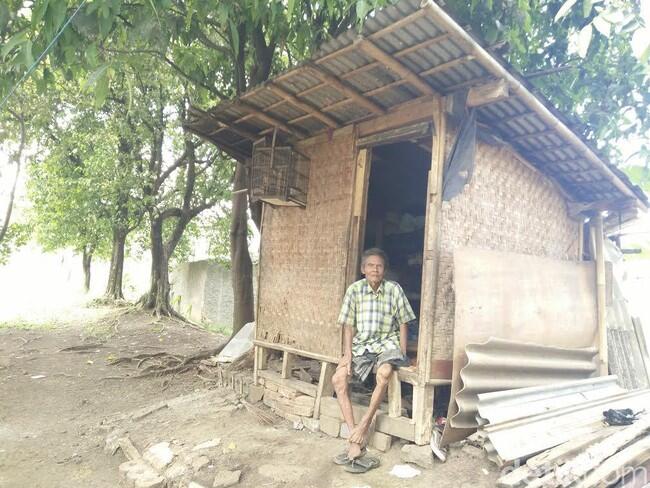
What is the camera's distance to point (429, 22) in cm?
303

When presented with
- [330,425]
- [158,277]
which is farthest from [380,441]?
[158,277]

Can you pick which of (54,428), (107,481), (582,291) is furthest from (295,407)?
(582,291)

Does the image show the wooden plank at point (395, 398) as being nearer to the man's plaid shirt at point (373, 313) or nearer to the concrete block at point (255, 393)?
the man's plaid shirt at point (373, 313)

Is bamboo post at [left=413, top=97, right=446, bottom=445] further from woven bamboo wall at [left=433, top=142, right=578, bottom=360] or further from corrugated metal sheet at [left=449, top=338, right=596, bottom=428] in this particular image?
corrugated metal sheet at [left=449, top=338, right=596, bottom=428]

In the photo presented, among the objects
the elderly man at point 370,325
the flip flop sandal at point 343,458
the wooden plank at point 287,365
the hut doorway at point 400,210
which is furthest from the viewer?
the hut doorway at point 400,210

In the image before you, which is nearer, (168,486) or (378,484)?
(378,484)

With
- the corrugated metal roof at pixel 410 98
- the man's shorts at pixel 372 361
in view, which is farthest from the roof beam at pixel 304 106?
the man's shorts at pixel 372 361

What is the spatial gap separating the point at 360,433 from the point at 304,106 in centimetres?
296

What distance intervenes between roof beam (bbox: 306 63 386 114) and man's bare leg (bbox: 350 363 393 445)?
2.29 meters

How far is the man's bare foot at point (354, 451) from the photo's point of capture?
3.69 metres

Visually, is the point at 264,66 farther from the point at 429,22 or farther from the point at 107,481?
the point at 107,481

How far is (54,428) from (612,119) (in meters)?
7.69

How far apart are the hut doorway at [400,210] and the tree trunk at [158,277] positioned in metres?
7.59

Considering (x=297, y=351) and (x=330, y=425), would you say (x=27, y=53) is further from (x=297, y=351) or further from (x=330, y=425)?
(x=330, y=425)
